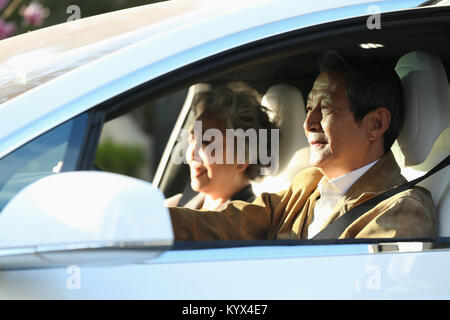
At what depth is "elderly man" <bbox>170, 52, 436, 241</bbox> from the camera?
2.25 meters

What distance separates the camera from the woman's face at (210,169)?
105 inches

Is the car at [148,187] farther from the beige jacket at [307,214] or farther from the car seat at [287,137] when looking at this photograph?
the car seat at [287,137]

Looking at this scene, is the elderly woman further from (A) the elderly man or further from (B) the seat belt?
(B) the seat belt

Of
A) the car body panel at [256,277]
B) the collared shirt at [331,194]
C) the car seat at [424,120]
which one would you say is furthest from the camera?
the collared shirt at [331,194]

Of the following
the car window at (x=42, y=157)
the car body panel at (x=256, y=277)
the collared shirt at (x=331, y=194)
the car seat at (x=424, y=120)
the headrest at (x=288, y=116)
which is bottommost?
the car body panel at (x=256, y=277)

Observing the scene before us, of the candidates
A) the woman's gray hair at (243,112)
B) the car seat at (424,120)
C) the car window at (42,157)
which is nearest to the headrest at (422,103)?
the car seat at (424,120)

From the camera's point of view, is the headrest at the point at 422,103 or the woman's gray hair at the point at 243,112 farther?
the woman's gray hair at the point at 243,112

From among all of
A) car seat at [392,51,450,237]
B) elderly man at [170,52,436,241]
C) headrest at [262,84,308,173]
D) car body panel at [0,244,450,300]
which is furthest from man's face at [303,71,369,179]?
car body panel at [0,244,450,300]

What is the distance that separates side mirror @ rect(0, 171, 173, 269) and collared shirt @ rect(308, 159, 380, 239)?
1009 millimetres

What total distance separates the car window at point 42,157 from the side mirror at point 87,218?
0.26 metres
